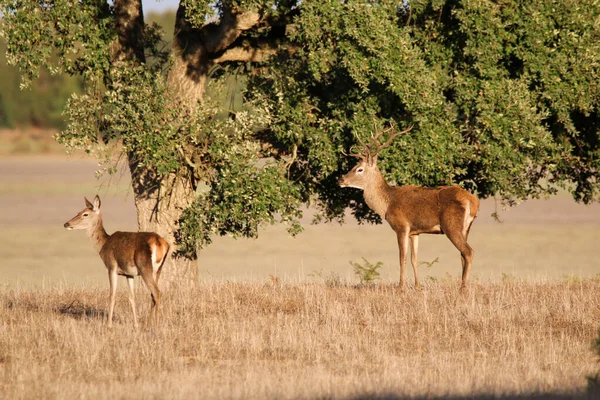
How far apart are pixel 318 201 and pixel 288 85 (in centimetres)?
298

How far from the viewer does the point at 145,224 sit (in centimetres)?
1919

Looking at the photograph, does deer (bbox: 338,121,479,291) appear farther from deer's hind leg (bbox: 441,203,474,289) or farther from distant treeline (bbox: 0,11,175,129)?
distant treeline (bbox: 0,11,175,129)

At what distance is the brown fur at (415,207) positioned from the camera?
653 inches

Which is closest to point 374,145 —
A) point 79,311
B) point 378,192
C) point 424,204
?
point 378,192

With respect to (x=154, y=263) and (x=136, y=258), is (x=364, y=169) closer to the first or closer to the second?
(x=154, y=263)

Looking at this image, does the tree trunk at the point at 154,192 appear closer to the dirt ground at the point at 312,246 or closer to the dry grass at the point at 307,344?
the dry grass at the point at 307,344

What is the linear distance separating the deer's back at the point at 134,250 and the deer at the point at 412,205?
186 inches

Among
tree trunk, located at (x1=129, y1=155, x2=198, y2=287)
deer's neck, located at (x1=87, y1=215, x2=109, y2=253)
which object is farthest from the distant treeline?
deer's neck, located at (x1=87, y1=215, x2=109, y2=253)

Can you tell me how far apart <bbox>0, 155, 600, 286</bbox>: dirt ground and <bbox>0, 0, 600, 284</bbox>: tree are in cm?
673

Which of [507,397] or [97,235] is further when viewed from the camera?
[97,235]

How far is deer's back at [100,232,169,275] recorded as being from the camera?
1377 cm

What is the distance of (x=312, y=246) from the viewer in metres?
42.7

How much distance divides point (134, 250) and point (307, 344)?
291cm

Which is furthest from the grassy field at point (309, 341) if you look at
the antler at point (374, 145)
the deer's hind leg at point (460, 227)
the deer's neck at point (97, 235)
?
the antler at point (374, 145)
